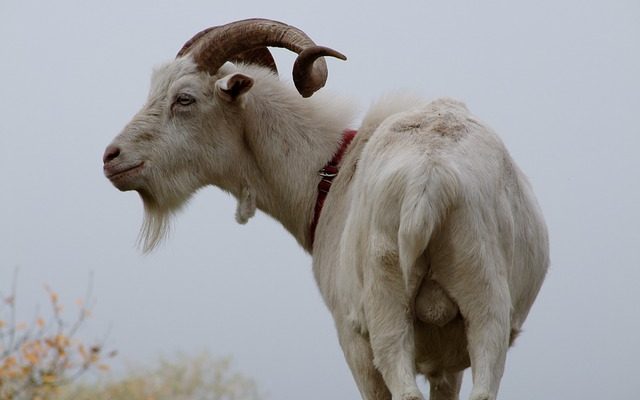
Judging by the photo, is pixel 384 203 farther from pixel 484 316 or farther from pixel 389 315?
pixel 484 316

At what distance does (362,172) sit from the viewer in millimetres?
5875

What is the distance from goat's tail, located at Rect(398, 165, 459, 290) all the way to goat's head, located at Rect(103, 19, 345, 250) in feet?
6.91

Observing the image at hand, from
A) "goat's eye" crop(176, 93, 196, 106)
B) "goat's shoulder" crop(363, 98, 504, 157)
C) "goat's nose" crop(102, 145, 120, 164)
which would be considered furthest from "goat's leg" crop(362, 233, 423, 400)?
"goat's nose" crop(102, 145, 120, 164)

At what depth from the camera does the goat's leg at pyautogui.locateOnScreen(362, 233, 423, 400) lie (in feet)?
17.4

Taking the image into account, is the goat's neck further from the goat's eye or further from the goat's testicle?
the goat's testicle

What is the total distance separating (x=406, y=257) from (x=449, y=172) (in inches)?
15.9

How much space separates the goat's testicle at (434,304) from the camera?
5.43m

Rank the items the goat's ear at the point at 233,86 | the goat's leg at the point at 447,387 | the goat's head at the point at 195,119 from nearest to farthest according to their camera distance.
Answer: the goat's leg at the point at 447,387 → the goat's ear at the point at 233,86 → the goat's head at the point at 195,119

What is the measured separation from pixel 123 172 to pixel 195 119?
534 mm

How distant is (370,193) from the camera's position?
545 cm

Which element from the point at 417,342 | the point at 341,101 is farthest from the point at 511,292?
the point at 341,101

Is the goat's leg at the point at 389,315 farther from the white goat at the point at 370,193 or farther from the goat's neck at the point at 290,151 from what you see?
the goat's neck at the point at 290,151

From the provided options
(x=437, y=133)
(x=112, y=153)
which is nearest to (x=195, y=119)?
(x=112, y=153)

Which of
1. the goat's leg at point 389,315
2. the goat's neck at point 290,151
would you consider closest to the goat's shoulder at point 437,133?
the goat's leg at point 389,315
